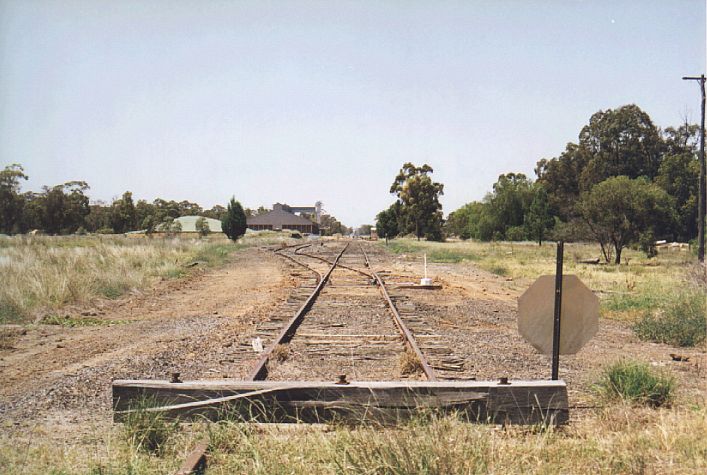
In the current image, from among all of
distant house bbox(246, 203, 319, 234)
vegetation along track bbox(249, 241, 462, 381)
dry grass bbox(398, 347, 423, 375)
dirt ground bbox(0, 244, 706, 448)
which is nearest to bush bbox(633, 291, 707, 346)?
dirt ground bbox(0, 244, 706, 448)

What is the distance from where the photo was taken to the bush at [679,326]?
9.14 metres

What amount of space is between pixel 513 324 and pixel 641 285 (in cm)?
914

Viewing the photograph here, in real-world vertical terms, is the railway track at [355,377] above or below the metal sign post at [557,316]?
below

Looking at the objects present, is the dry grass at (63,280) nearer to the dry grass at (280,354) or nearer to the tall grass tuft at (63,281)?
the tall grass tuft at (63,281)

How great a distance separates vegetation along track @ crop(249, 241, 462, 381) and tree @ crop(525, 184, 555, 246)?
63059mm

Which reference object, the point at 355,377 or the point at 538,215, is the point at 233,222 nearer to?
the point at 538,215

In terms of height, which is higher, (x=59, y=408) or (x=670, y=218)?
(x=670, y=218)

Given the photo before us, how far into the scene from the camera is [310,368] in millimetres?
7039

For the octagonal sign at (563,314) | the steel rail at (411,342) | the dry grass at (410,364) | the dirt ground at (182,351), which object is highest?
the octagonal sign at (563,314)

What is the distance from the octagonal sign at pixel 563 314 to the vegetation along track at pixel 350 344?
1.28 m

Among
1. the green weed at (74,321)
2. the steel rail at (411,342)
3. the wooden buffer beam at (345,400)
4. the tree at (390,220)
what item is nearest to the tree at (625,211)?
the steel rail at (411,342)

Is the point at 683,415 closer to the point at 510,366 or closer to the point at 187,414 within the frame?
the point at 510,366

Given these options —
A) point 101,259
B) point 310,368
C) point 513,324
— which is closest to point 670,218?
point 513,324

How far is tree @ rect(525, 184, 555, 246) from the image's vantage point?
73812 mm
